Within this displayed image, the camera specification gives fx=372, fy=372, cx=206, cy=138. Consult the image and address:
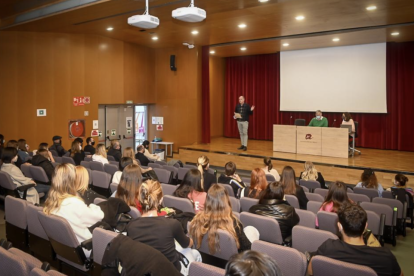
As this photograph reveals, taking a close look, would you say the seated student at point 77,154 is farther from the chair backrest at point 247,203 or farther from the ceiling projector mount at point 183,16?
the chair backrest at point 247,203

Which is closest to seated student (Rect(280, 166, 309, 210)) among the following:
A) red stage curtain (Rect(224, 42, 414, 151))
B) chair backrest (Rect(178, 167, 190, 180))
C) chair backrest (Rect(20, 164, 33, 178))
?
chair backrest (Rect(178, 167, 190, 180))

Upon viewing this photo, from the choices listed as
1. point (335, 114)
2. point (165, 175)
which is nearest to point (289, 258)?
point (165, 175)

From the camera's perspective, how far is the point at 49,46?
1084 centimetres

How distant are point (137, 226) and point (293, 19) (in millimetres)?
7952

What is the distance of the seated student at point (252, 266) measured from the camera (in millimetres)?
1461

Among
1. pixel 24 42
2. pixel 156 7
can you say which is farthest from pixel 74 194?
pixel 24 42

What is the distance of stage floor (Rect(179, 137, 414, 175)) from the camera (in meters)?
9.33

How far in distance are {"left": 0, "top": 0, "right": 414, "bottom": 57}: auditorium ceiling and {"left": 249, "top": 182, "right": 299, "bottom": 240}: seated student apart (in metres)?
4.87

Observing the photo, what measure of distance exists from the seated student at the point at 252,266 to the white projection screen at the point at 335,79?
1262 cm

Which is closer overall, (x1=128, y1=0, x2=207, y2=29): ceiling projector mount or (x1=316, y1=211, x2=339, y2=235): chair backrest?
(x1=316, y1=211, x2=339, y2=235): chair backrest

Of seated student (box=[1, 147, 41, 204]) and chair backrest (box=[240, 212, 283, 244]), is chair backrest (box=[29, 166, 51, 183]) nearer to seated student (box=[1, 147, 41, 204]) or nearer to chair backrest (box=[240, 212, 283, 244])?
seated student (box=[1, 147, 41, 204])

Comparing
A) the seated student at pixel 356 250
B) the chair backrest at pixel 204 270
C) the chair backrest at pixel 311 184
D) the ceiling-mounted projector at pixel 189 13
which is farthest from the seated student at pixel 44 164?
Answer: the seated student at pixel 356 250

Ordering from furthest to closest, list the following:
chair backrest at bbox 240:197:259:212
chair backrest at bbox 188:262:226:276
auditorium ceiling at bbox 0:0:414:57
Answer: auditorium ceiling at bbox 0:0:414:57 < chair backrest at bbox 240:197:259:212 < chair backrest at bbox 188:262:226:276

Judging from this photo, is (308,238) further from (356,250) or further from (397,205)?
(397,205)
